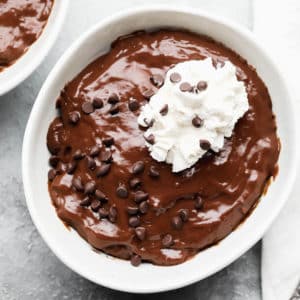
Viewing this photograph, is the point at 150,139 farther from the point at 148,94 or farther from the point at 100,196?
the point at 100,196

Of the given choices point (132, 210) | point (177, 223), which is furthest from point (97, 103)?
point (177, 223)

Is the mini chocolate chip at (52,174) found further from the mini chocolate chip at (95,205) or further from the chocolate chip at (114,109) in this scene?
the chocolate chip at (114,109)

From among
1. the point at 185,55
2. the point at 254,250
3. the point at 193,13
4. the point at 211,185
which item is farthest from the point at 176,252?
the point at 193,13

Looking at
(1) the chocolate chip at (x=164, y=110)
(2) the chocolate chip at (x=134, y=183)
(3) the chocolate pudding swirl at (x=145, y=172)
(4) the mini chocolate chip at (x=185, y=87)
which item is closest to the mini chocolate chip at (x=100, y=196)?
(3) the chocolate pudding swirl at (x=145, y=172)

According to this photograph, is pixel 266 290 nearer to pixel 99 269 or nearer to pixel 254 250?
pixel 254 250

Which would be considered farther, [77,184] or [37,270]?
→ [37,270]

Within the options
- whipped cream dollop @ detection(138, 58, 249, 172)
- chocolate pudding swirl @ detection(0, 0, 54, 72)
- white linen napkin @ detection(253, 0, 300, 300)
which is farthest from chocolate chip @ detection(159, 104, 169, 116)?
chocolate pudding swirl @ detection(0, 0, 54, 72)

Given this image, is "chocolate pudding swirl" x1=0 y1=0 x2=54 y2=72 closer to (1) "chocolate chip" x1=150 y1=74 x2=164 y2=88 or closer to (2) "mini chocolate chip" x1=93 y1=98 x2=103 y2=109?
(2) "mini chocolate chip" x1=93 y1=98 x2=103 y2=109
